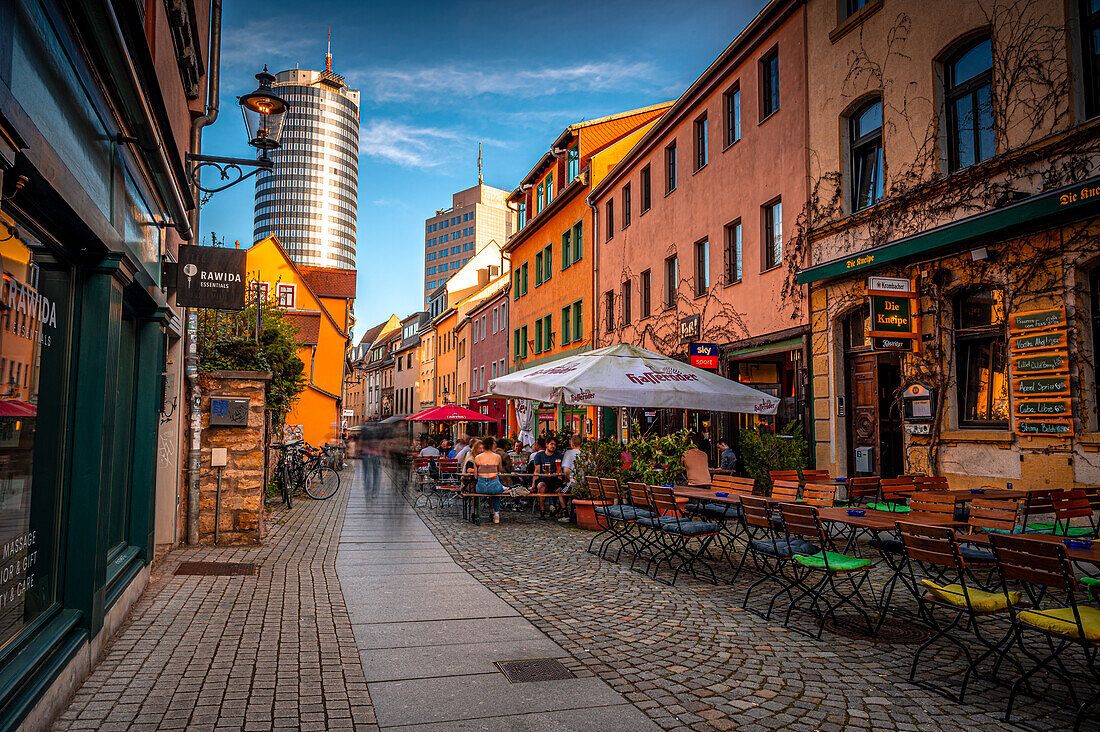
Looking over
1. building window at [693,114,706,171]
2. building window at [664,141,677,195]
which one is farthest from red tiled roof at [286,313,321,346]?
building window at [693,114,706,171]

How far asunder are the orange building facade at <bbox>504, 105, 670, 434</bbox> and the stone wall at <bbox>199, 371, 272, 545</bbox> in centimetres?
1663

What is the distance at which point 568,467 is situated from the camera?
13484mm

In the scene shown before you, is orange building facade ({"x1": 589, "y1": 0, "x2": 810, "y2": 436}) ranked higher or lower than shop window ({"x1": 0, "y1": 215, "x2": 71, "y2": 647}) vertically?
higher

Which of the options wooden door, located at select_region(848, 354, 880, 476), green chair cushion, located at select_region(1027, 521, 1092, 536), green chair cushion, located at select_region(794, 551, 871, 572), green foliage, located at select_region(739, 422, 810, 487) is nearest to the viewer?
green chair cushion, located at select_region(794, 551, 871, 572)

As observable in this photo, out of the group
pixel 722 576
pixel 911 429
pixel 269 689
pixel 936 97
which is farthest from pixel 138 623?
pixel 936 97

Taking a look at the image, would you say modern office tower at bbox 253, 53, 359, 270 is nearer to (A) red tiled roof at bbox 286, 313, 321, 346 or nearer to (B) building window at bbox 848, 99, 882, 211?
(A) red tiled roof at bbox 286, 313, 321, 346

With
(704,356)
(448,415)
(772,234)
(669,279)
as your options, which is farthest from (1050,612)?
(448,415)

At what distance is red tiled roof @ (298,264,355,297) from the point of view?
45.7 m

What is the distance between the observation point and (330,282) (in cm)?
4622

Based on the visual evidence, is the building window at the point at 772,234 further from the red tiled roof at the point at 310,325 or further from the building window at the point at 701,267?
the red tiled roof at the point at 310,325

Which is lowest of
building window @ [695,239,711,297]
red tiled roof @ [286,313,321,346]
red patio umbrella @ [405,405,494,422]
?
red patio umbrella @ [405,405,494,422]

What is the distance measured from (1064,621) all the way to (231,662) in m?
Result: 5.03

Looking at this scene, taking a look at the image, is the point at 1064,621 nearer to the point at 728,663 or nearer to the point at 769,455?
the point at 728,663

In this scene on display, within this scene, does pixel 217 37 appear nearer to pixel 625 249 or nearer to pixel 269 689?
Answer: pixel 269 689
